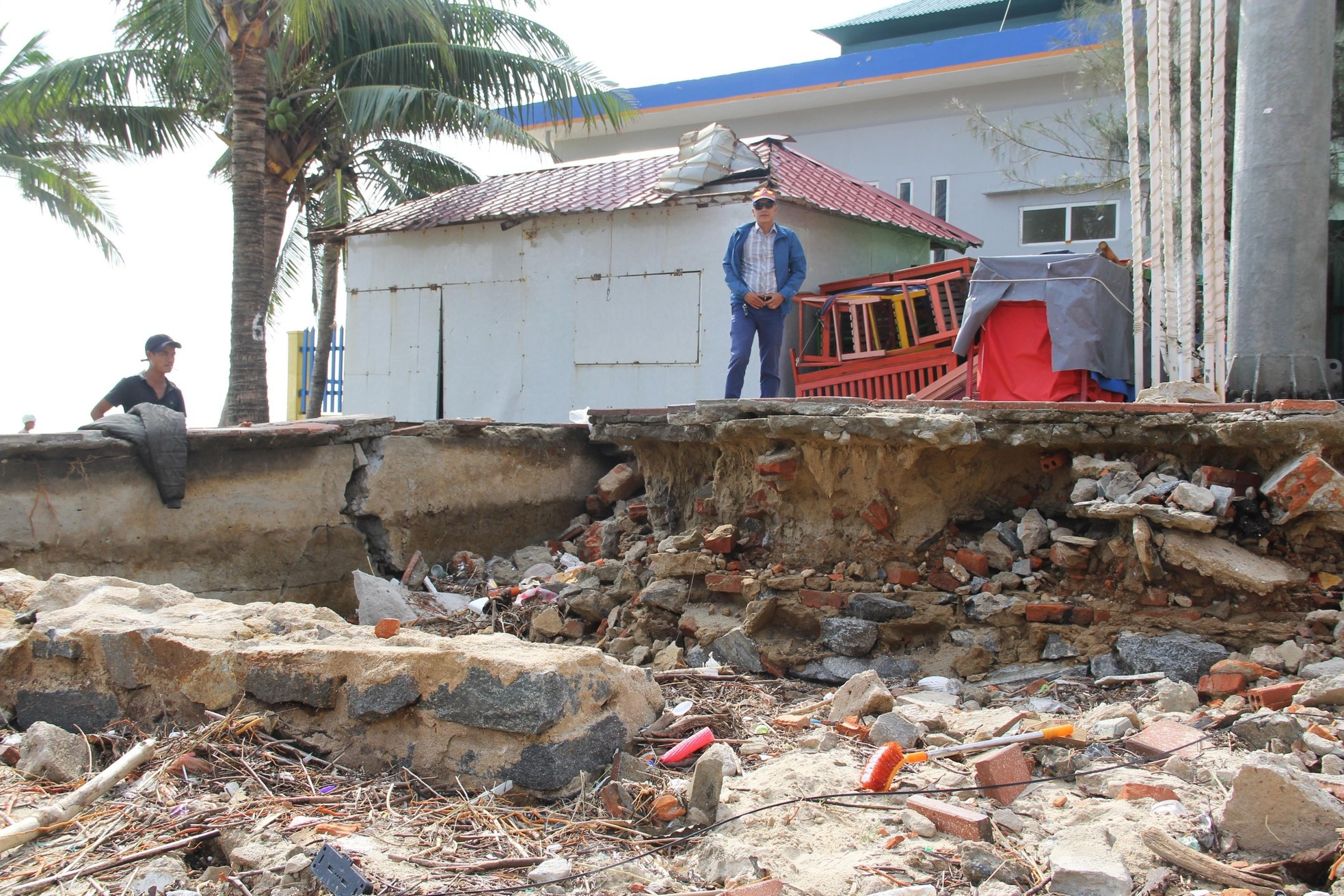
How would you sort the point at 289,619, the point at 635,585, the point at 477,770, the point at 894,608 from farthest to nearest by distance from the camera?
the point at 635,585 < the point at 894,608 < the point at 289,619 < the point at 477,770

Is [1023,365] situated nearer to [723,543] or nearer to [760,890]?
[723,543]

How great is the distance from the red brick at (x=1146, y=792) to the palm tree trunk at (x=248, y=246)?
437 inches

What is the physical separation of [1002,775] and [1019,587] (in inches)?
79.2

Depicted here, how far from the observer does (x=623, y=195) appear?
12.4 metres

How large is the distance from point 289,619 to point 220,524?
2.87m

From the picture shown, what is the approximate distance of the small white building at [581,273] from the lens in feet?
38.7

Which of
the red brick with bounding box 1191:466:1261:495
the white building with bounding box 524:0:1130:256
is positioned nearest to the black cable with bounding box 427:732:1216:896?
the red brick with bounding box 1191:466:1261:495

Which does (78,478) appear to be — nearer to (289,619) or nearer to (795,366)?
Result: (289,619)

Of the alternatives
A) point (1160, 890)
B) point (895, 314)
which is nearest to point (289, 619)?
point (1160, 890)

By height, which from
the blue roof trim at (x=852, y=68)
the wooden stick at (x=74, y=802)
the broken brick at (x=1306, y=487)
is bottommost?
the wooden stick at (x=74, y=802)

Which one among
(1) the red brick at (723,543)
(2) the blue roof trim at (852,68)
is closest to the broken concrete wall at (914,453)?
(1) the red brick at (723,543)

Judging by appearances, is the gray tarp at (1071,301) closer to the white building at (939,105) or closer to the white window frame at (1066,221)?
the white building at (939,105)

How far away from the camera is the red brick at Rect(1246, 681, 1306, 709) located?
3977 mm

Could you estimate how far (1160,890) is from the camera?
8.78 ft
